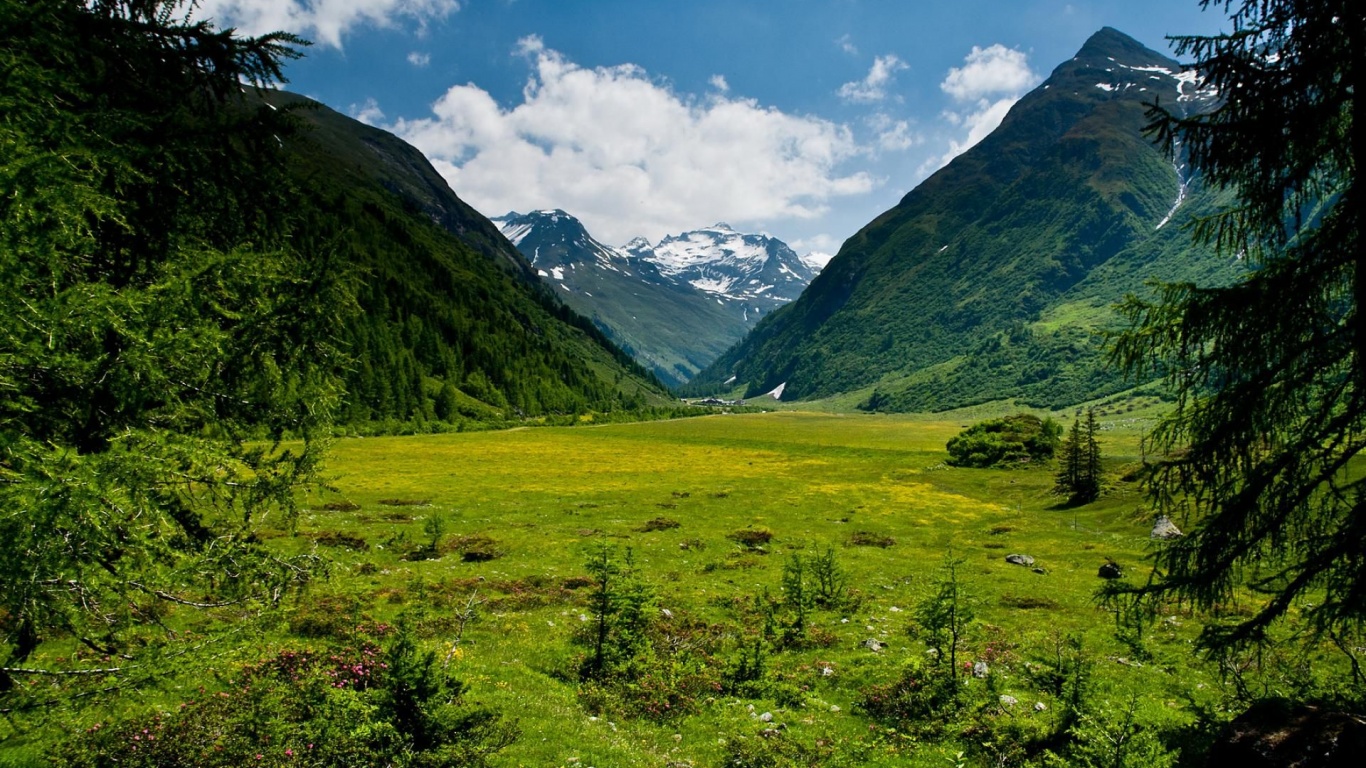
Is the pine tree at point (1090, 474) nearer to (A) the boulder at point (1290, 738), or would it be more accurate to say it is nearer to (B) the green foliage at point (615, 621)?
(A) the boulder at point (1290, 738)

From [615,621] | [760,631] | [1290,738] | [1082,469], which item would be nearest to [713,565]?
[760,631]

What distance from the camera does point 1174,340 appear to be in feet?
30.2

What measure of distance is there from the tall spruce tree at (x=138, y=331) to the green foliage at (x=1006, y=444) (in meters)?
86.9

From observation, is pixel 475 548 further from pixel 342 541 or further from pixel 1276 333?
pixel 1276 333

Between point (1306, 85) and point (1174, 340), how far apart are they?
390 cm

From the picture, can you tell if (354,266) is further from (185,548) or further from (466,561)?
(466,561)

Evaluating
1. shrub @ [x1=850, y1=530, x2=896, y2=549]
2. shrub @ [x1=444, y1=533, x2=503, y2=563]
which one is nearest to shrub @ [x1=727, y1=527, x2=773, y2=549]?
shrub @ [x1=850, y1=530, x2=896, y2=549]

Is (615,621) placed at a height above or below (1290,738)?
below

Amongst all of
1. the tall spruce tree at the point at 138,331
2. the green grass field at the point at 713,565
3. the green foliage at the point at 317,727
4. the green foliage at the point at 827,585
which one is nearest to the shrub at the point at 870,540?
the green grass field at the point at 713,565

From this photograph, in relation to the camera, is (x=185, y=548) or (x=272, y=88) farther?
(x=272, y=88)

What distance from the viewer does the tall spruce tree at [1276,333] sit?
25.8 feet

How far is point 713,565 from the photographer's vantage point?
28781mm

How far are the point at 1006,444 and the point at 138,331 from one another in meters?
92.3

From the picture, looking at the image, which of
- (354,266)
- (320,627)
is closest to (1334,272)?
(354,266)
